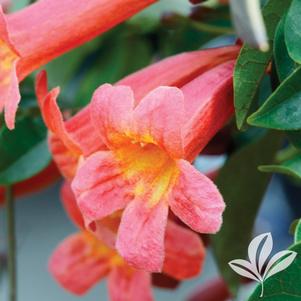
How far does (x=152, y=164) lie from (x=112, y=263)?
0.26 meters

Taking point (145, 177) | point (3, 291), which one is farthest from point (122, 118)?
point (3, 291)

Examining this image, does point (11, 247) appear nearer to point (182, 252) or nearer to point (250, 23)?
point (182, 252)

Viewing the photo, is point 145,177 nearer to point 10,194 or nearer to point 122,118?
point 122,118

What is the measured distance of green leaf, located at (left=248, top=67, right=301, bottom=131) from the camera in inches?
18.4

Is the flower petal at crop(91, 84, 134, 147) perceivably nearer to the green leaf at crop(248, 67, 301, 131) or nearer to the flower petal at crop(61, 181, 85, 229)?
the green leaf at crop(248, 67, 301, 131)

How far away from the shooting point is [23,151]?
0.68m

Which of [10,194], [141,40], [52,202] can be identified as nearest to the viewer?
[10,194]

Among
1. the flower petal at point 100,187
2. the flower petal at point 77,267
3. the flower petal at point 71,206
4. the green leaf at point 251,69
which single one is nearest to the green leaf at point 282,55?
the green leaf at point 251,69

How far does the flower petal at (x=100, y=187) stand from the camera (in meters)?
0.49

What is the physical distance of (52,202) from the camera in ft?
6.47

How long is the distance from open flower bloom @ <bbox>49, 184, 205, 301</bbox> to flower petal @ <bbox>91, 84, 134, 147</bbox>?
0.16 metres

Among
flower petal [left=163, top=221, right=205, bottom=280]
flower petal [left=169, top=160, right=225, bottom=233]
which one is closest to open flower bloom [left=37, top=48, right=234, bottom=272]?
flower petal [left=169, top=160, right=225, bottom=233]

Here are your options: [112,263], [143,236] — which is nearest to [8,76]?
[143,236]

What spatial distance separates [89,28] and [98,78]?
40 cm
